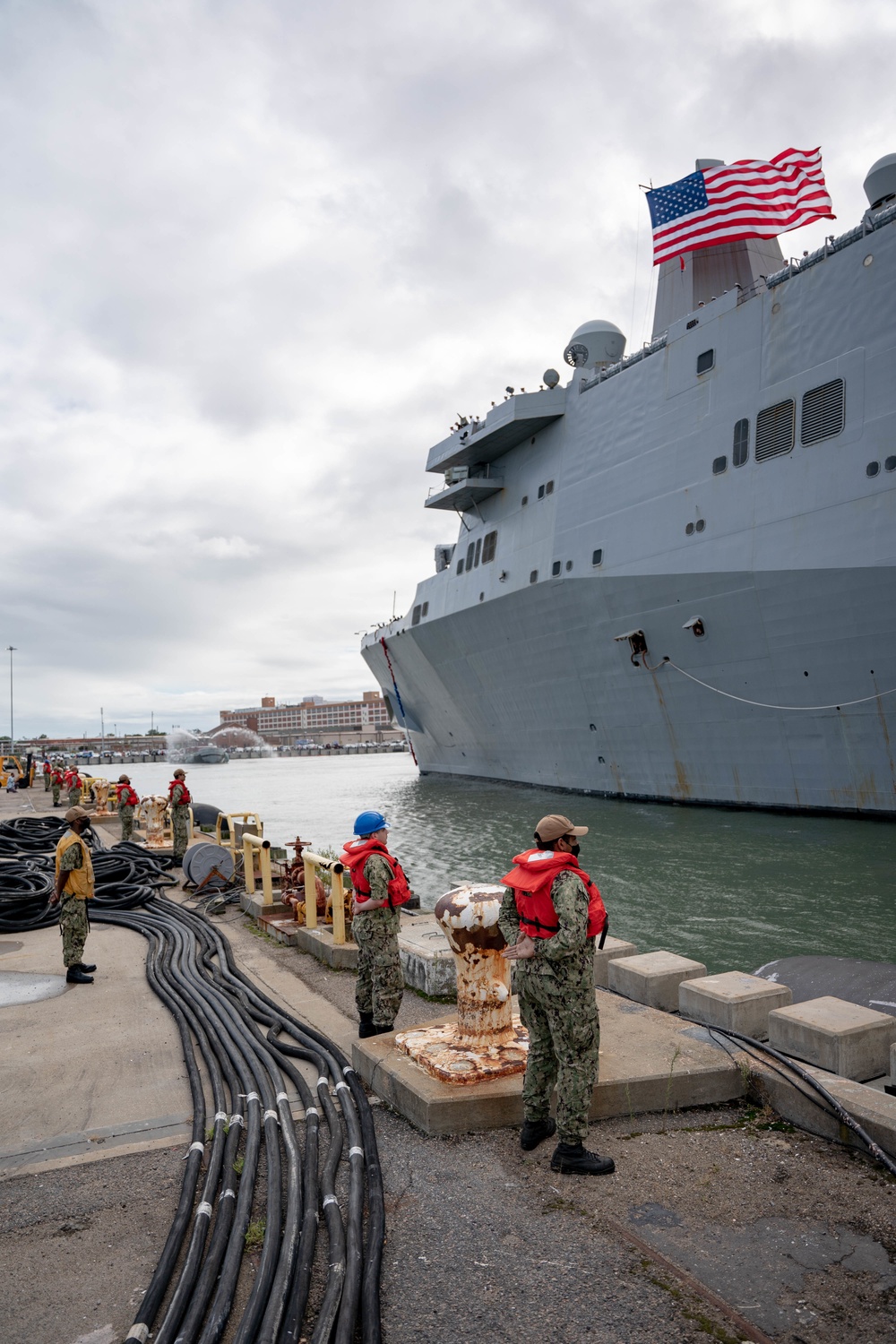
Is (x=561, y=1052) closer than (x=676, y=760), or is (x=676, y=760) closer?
(x=561, y=1052)

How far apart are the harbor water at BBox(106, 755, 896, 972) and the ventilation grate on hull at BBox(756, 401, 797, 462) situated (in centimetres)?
817

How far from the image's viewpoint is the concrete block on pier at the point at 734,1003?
537 cm

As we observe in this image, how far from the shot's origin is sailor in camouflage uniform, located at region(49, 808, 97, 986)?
748 centimetres

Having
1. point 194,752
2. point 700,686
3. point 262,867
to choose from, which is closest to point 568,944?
point 262,867

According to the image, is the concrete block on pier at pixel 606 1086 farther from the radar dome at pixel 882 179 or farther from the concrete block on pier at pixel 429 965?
the radar dome at pixel 882 179

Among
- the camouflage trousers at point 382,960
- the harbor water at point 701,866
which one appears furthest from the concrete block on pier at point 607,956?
the harbor water at point 701,866

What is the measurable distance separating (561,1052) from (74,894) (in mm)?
5398

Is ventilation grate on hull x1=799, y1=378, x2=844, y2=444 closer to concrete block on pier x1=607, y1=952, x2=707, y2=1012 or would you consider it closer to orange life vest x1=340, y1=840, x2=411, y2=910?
concrete block on pier x1=607, y1=952, x2=707, y2=1012

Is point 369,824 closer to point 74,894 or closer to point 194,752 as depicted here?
point 74,894

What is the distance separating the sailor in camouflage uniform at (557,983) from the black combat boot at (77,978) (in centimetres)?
490

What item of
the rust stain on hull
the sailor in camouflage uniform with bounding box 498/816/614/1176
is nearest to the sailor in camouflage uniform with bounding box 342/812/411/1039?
the sailor in camouflage uniform with bounding box 498/816/614/1176

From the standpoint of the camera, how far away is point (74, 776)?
98.3ft

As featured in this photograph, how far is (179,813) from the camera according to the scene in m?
13.7

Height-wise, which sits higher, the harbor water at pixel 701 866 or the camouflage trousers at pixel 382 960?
the camouflage trousers at pixel 382 960
